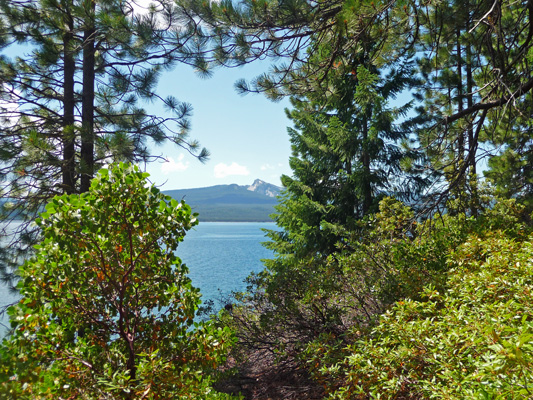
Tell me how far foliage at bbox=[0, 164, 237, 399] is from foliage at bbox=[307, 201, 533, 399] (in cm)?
129

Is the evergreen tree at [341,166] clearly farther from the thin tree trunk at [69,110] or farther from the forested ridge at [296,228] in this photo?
the thin tree trunk at [69,110]

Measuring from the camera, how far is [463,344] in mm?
2477

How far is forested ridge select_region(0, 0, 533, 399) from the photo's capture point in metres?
2.35

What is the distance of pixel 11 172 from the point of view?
21.4ft

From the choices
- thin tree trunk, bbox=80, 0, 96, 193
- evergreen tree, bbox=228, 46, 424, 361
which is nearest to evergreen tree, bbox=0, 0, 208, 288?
thin tree trunk, bbox=80, 0, 96, 193

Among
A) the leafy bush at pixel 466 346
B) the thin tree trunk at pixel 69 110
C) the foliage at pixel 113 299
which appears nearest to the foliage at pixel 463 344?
the leafy bush at pixel 466 346

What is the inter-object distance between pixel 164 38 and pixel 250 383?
5.97 meters

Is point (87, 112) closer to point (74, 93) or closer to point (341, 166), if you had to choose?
point (74, 93)

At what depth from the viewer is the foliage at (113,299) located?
224cm

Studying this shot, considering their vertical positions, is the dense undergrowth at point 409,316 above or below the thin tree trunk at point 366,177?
below

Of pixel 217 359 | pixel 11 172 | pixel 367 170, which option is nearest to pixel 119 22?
pixel 11 172

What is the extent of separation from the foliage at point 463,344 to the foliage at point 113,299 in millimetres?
1289

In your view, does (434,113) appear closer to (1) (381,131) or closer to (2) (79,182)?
(1) (381,131)

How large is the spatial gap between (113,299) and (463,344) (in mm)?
2566
